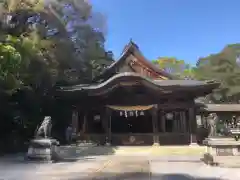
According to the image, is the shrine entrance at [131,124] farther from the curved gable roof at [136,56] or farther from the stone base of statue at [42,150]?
the stone base of statue at [42,150]

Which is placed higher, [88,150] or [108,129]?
→ [108,129]

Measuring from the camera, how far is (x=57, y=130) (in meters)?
26.0

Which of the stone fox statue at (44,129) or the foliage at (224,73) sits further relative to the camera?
the foliage at (224,73)

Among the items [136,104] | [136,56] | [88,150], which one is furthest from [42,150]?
[136,56]

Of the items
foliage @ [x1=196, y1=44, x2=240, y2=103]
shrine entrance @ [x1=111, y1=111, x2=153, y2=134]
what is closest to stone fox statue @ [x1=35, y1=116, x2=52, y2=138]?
shrine entrance @ [x1=111, y1=111, x2=153, y2=134]

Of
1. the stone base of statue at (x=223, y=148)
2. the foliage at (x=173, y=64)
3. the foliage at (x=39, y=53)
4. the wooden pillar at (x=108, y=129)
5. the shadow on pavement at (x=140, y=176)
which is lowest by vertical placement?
the shadow on pavement at (x=140, y=176)

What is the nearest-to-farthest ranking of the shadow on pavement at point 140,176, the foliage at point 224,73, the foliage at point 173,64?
1. the shadow on pavement at point 140,176
2. the foliage at point 224,73
3. the foliage at point 173,64

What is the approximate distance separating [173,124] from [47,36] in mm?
12237

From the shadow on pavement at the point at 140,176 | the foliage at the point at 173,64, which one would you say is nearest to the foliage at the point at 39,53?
the shadow on pavement at the point at 140,176

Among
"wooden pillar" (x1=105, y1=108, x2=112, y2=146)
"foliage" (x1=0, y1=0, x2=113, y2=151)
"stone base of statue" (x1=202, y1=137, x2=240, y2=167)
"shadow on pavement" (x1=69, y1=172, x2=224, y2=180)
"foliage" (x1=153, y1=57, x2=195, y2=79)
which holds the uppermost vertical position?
"foliage" (x1=153, y1=57, x2=195, y2=79)

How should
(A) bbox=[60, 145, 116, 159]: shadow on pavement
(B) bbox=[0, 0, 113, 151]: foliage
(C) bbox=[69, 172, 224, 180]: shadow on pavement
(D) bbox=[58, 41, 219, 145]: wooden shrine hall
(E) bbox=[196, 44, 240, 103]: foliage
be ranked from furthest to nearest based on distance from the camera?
(E) bbox=[196, 44, 240, 103]: foliage < (D) bbox=[58, 41, 219, 145]: wooden shrine hall < (A) bbox=[60, 145, 116, 159]: shadow on pavement < (B) bbox=[0, 0, 113, 151]: foliage < (C) bbox=[69, 172, 224, 180]: shadow on pavement

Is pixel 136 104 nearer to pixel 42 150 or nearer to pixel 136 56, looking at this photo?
pixel 136 56

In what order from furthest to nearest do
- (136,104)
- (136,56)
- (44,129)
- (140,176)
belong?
(136,56) < (136,104) < (44,129) < (140,176)

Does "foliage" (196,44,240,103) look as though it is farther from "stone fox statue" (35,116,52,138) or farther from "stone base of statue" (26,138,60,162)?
"stone base of statue" (26,138,60,162)
